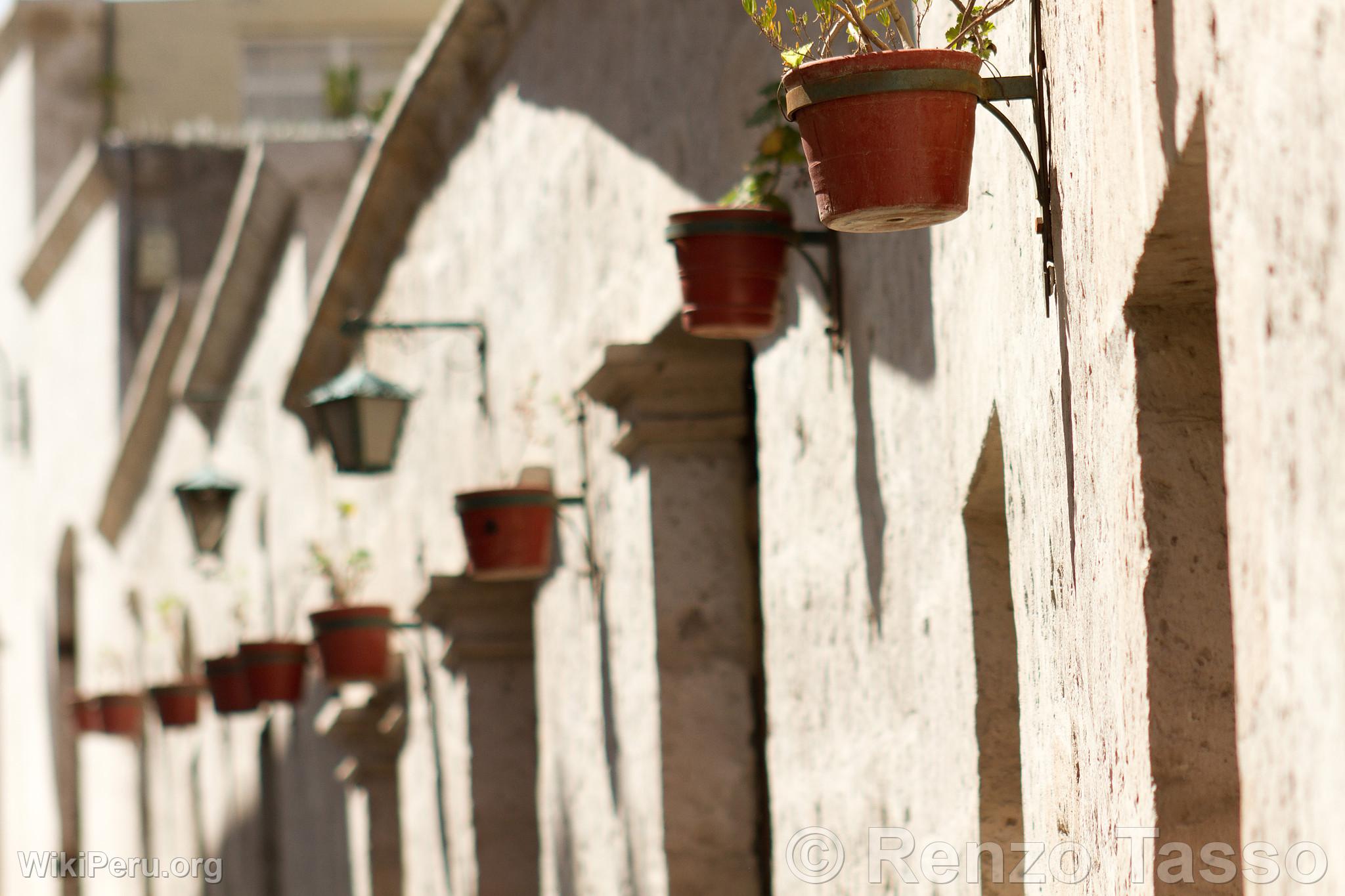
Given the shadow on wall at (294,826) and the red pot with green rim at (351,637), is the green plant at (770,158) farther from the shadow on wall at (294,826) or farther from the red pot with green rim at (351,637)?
the shadow on wall at (294,826)

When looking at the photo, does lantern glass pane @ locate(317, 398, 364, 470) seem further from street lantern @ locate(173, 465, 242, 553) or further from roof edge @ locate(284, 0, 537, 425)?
street lantern @ locate(173, 465, 242, 553)

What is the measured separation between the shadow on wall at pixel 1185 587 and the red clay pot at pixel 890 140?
1.54 ft

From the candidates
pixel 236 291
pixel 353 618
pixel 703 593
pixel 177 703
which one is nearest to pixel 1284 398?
pixel 703 593

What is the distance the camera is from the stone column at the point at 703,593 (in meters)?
5.75

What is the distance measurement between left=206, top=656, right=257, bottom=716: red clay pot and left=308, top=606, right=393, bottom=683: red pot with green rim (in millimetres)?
1886

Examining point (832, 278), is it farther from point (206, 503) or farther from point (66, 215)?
point (66, 215)

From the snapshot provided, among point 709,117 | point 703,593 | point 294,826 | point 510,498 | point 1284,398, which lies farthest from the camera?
point 294,826

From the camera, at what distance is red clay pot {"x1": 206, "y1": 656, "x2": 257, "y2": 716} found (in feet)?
35.6

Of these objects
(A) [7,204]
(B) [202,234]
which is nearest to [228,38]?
(A) [7,204]

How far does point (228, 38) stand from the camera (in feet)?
72.4

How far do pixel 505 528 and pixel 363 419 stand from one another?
1157 millimetres

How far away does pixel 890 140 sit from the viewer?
2.81m

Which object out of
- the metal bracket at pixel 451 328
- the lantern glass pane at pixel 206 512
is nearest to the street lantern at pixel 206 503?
the lantern glass pane at pixel 206 512

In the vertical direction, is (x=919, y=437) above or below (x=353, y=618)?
above
